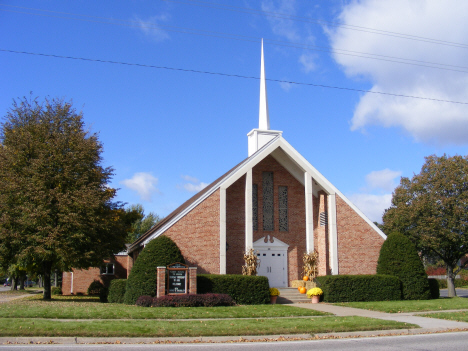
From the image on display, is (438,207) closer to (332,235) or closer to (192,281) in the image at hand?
(332,235)

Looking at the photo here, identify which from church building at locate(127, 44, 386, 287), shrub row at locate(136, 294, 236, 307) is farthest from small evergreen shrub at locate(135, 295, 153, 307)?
church building at locate(127, 44, 386, 287)

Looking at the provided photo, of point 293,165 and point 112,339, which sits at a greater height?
point 293,165

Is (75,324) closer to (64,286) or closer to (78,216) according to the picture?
(78,216)

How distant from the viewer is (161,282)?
1958 centimetres

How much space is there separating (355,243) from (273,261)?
485 centimetres

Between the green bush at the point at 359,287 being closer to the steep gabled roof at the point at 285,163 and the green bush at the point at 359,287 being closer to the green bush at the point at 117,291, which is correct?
the steep gabled roof at the point at 285,163

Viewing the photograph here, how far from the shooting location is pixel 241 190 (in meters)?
26.9

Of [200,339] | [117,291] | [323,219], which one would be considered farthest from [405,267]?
[200,339]

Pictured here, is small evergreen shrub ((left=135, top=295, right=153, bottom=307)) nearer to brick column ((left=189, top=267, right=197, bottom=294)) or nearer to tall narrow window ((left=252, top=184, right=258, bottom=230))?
brick column ((left=189, top=267, right=197, bottom=294))

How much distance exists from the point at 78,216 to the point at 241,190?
9214 mm

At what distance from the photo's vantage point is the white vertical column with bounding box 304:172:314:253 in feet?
84.0

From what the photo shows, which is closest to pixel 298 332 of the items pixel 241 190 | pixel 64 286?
pixel 241 190

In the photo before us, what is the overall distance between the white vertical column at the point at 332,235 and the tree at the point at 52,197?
11.9 metres

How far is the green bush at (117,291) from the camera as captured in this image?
22484 mm
